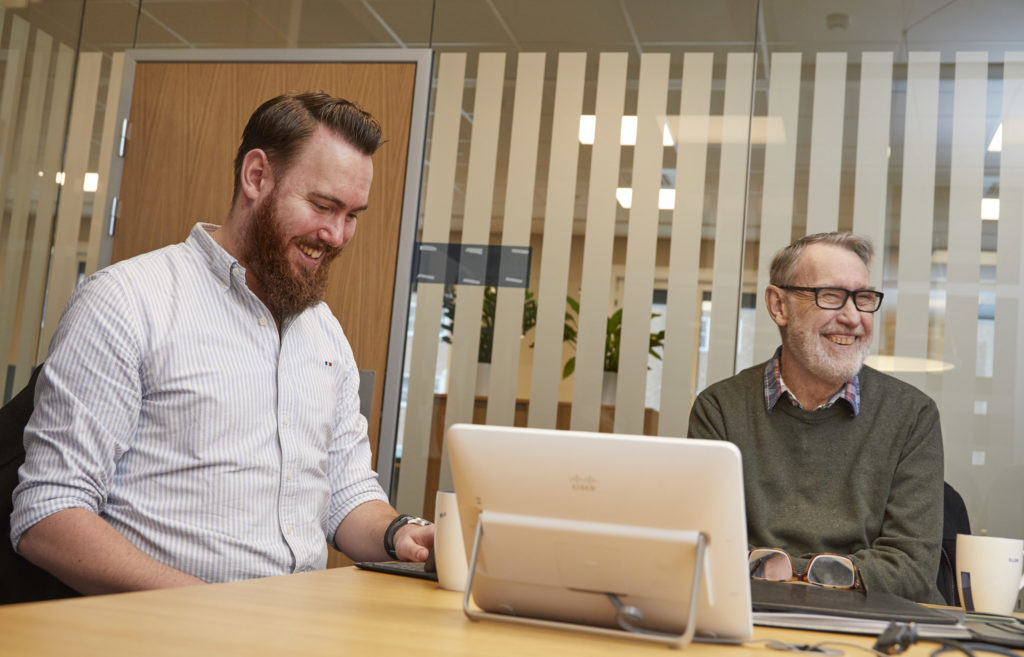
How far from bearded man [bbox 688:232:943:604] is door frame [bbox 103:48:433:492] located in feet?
4.35

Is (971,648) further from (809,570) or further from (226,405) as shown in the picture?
(226,405)

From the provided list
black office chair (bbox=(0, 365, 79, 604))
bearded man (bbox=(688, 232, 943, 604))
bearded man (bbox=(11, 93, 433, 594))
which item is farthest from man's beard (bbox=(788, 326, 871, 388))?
black office chair (bbox=(0, 365, 79, 604))

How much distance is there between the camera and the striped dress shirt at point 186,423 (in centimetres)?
160

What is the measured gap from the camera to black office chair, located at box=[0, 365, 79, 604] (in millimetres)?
1523

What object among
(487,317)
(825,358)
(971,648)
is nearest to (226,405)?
(971,648)

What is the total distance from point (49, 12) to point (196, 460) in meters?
2.92

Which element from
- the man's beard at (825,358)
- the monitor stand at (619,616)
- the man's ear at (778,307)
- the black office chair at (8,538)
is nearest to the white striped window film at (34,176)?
the black office chair at (8,538)

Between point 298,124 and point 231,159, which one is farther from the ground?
point 231,159

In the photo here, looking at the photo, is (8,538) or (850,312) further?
(850,312)

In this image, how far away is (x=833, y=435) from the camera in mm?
2230

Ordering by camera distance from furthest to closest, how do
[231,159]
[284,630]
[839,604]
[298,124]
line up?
[231,159]
[298,124]
[839,604]
[284,630]

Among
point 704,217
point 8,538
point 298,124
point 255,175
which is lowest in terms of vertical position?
point 8,538

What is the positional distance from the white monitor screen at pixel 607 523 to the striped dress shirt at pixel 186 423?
2.64 feet

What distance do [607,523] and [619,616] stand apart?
0.11 metres
